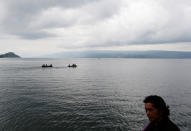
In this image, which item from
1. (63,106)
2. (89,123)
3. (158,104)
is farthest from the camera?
(63,106)

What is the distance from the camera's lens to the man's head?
407 cm

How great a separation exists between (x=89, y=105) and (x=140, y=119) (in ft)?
29.4

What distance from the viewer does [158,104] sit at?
13.4 feet

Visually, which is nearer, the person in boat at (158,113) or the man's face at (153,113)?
the person in boat at (158,113)

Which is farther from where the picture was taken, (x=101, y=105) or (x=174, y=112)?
(x=101, y=105)

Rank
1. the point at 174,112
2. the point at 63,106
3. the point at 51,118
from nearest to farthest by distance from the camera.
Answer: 1. the point at 51,118
2. the point at 174,112
3. the point at 63,106

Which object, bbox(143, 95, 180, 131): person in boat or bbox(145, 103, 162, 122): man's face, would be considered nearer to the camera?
bbox(143, 95, 180, 131): person in boat

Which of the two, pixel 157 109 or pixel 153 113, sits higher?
pixel 157 109

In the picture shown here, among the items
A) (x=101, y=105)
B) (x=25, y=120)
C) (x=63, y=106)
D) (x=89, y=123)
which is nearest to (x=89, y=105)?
(x=101, y=105)

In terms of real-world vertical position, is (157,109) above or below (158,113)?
above

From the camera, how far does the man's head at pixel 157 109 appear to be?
4.07 meters

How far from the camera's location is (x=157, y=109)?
161 inches

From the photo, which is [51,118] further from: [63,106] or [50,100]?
[50,100]

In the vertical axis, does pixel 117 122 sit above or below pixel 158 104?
below
